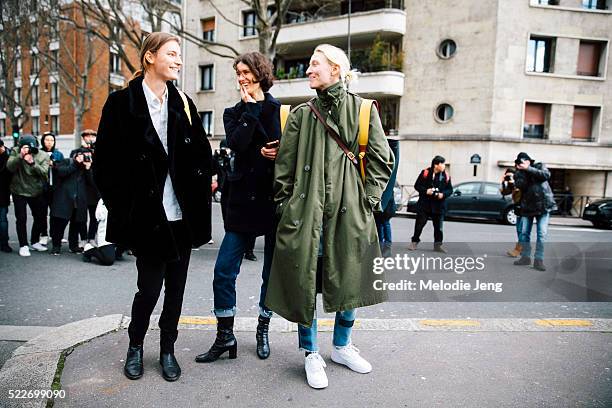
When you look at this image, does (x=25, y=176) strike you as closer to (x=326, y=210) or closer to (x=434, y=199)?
(x=326, y=210)

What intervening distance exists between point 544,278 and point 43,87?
1808 inches

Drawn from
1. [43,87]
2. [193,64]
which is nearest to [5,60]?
[193,64]

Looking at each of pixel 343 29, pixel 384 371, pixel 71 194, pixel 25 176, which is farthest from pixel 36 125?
pixel 384 371

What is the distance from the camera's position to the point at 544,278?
6.57 meters

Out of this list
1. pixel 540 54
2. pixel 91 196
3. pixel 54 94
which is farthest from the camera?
pixel 54 94

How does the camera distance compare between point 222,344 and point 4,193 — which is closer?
point 222,344

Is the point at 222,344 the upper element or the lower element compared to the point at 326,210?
lower

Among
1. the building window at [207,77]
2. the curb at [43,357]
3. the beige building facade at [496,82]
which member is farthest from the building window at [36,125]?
the curb at [43,357]

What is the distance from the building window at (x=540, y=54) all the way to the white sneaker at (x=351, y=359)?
2382 centimetres

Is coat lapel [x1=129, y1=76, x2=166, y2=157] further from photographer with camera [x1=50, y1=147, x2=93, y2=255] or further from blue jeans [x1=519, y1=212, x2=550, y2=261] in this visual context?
blue jeans [x1=519, y1=212, x2=550, y2=261]

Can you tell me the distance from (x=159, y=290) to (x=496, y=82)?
75.1 ft

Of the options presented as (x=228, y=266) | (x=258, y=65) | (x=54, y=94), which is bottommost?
(x=228, y=266)

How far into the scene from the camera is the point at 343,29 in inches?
997

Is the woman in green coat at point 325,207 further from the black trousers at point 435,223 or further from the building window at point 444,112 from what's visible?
the building window at point 444,112
